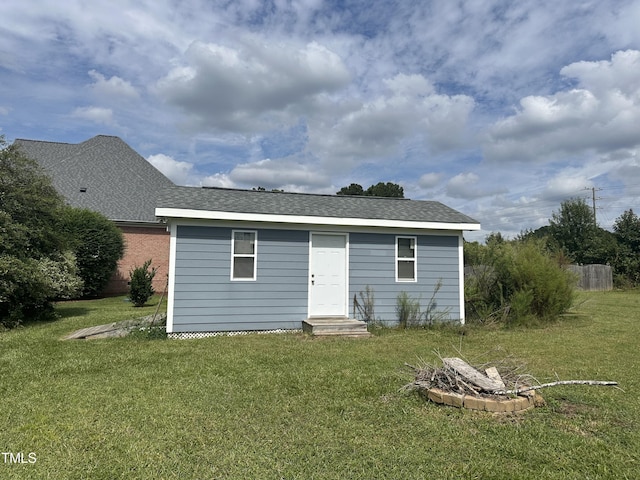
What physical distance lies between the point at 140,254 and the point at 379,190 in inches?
921

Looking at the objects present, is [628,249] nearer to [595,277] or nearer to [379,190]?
[595,277]

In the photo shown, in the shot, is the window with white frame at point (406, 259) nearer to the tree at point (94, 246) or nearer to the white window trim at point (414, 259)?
the white window trim at point (414, 259)

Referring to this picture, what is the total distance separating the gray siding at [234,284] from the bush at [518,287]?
4.95 meters

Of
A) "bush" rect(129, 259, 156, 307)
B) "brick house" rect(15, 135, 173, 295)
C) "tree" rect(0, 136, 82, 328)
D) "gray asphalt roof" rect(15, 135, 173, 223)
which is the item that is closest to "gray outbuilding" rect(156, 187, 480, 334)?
"tree" rect(0, 136, 82, 328)

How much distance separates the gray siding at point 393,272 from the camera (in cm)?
966

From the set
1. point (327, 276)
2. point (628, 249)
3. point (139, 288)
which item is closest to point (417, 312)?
point (327, 276)

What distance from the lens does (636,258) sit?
80.1ft

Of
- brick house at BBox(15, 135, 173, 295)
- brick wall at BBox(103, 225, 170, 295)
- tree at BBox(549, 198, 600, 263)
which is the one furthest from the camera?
tree at BBox(549, 198, 600, 263)

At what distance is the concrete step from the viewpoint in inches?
332

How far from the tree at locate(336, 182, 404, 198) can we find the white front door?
27.2 meters

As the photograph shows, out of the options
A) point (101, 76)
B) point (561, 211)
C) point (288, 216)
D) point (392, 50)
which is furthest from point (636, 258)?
point (101, 76)

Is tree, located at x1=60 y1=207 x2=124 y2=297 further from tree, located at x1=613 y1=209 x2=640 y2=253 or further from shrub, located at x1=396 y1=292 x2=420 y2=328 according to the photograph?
tree, located at x1=613 y1=209 x2=640 y2=253

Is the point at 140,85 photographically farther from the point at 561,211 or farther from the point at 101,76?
the point at 561,211

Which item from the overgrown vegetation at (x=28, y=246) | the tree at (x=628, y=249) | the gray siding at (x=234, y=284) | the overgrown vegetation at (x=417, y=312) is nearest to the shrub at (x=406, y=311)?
the overgrown vegetation at (x=417, y=312)
